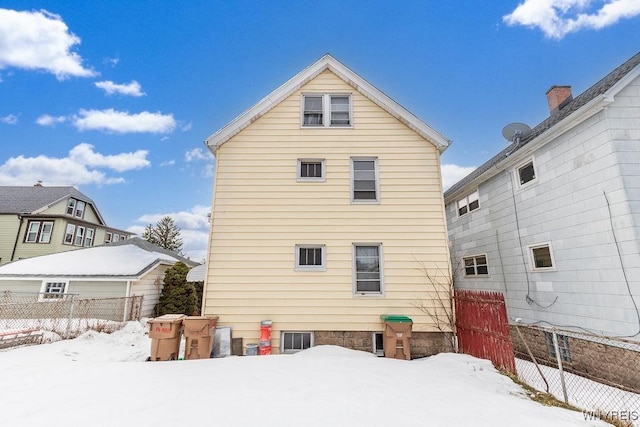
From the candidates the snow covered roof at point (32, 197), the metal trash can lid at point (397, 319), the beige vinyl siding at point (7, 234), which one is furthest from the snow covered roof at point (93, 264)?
the metal trash can lid at point (397, 319)

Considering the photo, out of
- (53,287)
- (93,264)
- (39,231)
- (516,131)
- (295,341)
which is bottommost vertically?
(295,341)

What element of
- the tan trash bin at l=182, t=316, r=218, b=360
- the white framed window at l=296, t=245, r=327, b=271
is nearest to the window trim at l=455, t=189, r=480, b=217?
the white framed window at l=296, t=245, r=327, b=271

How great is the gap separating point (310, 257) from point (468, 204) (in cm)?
840

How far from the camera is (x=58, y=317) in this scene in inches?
442

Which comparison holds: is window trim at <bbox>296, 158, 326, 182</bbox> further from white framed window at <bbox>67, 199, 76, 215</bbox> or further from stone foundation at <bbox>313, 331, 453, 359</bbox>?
white framed window at <bbox>67, 199, 76, 215</bbox>

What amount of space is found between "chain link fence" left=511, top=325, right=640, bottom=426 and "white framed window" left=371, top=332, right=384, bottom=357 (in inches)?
127

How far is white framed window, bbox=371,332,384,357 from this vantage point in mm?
7566

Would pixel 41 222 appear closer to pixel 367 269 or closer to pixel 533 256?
pixel 367 269

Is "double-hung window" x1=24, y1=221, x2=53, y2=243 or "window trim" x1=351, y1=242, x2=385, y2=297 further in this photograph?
"double-hung window" x1=24, y1=221, x2=53, y2=243

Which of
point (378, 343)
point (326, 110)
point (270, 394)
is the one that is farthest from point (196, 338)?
point (326, 110)

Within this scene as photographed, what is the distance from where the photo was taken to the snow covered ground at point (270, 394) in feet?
11.4

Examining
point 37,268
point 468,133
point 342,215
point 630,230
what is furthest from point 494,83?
point 37,268

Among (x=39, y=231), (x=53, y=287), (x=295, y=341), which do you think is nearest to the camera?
(x=295, y=341)

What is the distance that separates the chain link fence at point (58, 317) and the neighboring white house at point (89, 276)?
667mm
